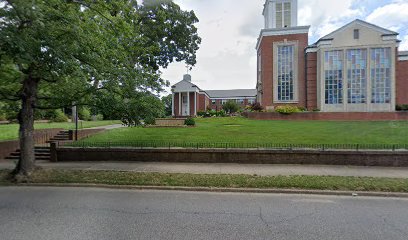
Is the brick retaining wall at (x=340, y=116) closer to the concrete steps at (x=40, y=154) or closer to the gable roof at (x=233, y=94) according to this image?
the concrete steps at (x=40, y=154)

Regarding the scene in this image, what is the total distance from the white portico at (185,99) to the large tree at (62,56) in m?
40.0

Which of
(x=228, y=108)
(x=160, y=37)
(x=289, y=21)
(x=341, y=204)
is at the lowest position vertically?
(x=341, y=204)

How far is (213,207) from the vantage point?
524cm

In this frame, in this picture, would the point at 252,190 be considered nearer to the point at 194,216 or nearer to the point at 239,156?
the point at 194,216

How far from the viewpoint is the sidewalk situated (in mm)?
8148

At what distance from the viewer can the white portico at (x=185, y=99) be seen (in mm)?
49812

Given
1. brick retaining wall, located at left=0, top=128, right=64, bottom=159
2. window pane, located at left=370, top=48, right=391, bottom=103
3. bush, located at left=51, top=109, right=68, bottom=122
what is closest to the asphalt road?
brick retaining wall, located at left=0, top=128, right=64, bottom=159

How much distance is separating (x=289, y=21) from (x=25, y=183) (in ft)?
125

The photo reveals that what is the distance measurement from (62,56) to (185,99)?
154ft

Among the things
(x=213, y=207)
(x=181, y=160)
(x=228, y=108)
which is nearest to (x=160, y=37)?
(x=181, y=160)

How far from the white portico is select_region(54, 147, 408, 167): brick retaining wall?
1549 inches

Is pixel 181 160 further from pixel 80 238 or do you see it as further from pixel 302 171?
pixel 80 238

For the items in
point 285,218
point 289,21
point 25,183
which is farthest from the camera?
point 289,21

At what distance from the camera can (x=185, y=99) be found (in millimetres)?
52844
